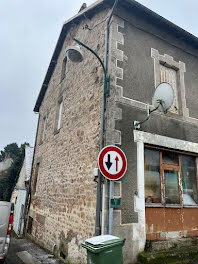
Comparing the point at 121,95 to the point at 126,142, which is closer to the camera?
the point at 126,142

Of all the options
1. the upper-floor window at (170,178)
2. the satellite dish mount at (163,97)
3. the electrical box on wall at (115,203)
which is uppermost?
the satellite dish mount at (163,97)

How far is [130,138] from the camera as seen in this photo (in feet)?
16.2

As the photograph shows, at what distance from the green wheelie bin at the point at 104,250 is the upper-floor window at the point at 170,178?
204 cm

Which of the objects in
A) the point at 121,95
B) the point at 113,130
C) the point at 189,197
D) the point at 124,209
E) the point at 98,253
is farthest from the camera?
the point at 189,197

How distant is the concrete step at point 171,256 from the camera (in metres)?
4.07

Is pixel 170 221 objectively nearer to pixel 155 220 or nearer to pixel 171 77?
pixel 155 220

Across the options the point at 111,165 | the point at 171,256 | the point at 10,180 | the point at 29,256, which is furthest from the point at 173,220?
the point at 10,180

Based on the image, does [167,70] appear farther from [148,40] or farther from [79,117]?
[79,117]

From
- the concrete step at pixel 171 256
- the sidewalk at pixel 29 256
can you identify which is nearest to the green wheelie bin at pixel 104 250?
the concrete step at pixel 171 256

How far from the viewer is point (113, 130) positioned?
4750 millimetres

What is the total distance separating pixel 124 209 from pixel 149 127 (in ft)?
7.13

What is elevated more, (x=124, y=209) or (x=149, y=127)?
(x=149, y=127)

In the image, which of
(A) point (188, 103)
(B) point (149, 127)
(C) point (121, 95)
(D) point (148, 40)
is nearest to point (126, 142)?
(B) point (149, 127)

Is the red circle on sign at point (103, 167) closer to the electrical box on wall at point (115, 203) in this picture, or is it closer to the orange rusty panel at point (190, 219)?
the electrical box on wall at point (115, 203)
